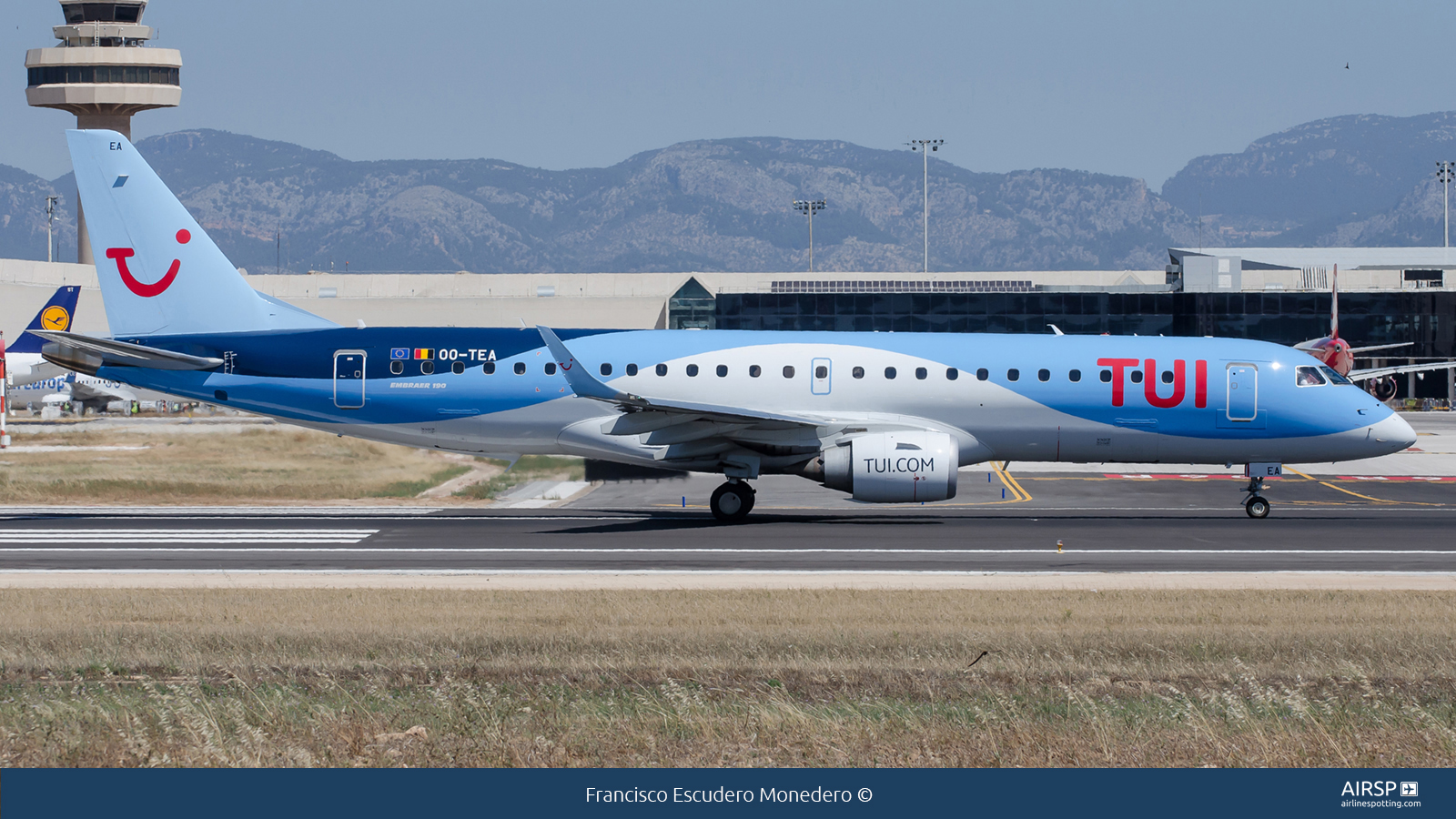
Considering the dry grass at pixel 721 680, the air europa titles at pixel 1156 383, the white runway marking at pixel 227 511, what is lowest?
the white runway marking at pixel 227 511

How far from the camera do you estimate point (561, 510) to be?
30.2 m

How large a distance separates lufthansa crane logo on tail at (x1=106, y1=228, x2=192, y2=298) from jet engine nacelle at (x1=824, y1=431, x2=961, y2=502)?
14.6 meters

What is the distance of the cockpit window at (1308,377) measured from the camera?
27.9 meters

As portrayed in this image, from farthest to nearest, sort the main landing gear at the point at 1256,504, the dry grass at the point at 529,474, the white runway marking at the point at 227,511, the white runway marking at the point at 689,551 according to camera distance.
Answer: the dry grass at the point at 529,474 → the main landing gear at the point at 1256,504 → the white runway marking at the point at 227,511 → the white runway marking at the point at 689,551

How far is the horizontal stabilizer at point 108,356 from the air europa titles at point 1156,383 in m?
18.9

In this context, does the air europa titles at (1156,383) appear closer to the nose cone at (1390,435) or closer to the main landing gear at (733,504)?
the nose cone at (1390,435)

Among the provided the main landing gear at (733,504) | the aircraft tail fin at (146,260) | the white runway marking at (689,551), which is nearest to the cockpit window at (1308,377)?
the white runway marking at (689,551)

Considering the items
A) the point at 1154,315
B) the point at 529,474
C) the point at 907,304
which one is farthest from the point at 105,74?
the point at 529,474

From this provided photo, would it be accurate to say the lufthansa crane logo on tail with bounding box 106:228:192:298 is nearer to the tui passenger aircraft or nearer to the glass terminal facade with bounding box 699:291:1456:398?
the tui passenger aircraft

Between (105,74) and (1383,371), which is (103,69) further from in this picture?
(1383,371)

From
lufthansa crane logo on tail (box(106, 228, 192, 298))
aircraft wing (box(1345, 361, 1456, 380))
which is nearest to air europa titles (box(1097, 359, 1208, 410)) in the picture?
aircraft wing (box(1345, 361, 1456, 380))

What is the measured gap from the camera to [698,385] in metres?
27.6

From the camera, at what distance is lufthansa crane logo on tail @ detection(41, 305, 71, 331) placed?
208ft

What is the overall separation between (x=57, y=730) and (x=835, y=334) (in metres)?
20.5
